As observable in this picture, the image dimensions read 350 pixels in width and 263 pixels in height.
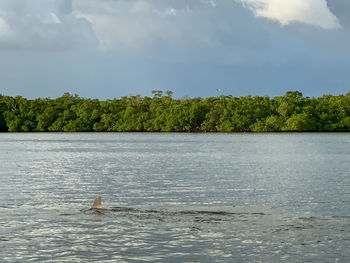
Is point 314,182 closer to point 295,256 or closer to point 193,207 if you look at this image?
point 193,207

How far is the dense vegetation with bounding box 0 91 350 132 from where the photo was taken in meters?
159

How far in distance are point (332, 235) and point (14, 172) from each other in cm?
2636

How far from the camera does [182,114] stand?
17512 centimetres

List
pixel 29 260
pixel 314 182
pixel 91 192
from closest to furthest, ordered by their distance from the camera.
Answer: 1. pixel 29 260
2. pixel 91 192
3. pixel 314 182

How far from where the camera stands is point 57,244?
16047 mm

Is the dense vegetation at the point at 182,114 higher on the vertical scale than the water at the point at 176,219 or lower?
higher

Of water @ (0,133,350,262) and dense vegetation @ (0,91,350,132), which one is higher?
dense vegetation @ (0,91,350,132)

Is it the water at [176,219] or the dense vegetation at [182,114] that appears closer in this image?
the water at [176,219]

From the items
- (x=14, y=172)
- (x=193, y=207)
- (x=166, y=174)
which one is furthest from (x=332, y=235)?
(x=14, y=172)

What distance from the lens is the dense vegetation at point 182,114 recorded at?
522 ft

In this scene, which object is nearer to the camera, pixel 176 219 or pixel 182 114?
pixel 176 219

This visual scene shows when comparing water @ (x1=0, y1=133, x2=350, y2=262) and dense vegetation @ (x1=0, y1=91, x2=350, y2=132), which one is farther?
dense vegetation @ (x1=0, y1=91, x2=350, y2=132)

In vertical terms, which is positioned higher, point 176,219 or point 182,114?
point 182,114

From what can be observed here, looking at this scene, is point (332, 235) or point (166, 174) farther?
point (166, 174)
